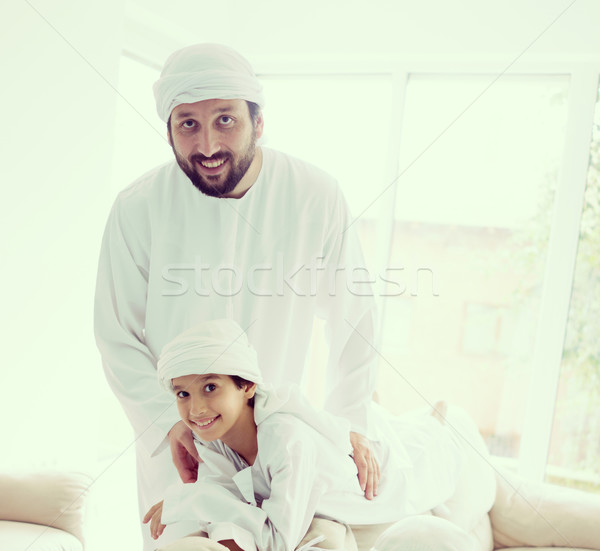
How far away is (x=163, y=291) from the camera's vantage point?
1.47m


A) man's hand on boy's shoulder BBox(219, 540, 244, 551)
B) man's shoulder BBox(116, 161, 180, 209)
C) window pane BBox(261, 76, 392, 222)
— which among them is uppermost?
window pane BBox(261, 76, 392, 222)

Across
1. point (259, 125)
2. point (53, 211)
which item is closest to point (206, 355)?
point (259, 125)

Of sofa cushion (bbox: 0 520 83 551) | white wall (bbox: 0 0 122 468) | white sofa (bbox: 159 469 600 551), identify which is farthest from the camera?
white wall (bbox: 0 0 122 468)

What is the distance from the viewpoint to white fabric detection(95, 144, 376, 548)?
4.79 feet

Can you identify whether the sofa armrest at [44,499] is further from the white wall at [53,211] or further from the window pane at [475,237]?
the window pane at [475,237]

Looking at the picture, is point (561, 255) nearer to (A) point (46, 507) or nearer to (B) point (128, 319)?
(B) point (128, 319)

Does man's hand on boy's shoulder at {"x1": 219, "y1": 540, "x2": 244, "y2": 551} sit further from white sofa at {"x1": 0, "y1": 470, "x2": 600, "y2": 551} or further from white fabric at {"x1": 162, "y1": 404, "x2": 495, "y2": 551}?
white sofa at {"x1": 0, "y1": 470, "x2": 600, "y2": 551}

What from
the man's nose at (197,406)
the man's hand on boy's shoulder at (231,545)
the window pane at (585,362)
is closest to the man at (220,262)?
the man's nose at (197,406)

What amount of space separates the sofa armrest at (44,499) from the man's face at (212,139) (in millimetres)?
1073

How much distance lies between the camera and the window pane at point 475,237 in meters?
3.04

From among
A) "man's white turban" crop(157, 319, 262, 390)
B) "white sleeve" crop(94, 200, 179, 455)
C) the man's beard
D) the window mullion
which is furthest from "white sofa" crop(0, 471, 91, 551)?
the window mullion

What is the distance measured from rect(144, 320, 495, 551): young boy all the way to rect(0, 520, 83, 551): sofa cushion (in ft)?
2.31

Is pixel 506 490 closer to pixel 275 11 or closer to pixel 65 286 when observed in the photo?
pixel 65 286

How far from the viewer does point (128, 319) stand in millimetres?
1488
